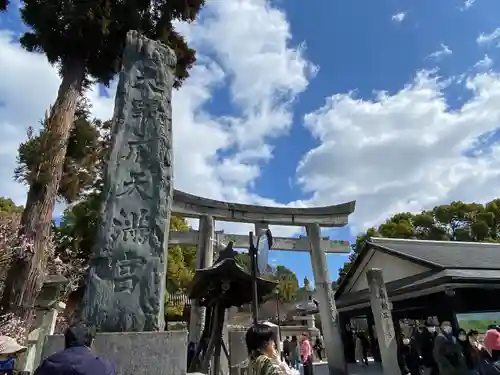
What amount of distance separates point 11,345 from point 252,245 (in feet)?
13.8

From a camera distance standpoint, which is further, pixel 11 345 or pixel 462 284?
pixel 462 284

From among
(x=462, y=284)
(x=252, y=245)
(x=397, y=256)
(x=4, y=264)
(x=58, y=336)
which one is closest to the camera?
(x=58, y=336)

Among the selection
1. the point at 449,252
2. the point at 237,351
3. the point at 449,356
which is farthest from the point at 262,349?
the point at 449,252

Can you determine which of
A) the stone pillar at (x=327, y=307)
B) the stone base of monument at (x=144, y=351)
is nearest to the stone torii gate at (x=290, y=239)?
the stone pillar at (x=327, y=307)

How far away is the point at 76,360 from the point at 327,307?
1148 cm

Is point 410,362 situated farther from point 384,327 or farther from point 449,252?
point 449,252

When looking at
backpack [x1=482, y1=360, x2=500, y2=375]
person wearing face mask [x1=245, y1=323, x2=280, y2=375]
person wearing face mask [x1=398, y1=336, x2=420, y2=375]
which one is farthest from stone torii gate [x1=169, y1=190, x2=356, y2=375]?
person wearing face mask [x1=245, y1=323, x2=280, y2=375]

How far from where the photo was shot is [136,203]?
4.14 metres

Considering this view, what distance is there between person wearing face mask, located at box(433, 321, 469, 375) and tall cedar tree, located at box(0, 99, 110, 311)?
7272mm

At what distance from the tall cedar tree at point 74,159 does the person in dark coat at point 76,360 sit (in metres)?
5.37

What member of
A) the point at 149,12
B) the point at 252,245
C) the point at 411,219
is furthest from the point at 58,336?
the point at 411,219

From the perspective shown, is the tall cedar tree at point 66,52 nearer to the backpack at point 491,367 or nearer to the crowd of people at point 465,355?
the crowd of people at point 465,355

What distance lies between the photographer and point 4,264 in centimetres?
687

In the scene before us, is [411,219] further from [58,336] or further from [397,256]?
[58,336]
